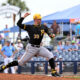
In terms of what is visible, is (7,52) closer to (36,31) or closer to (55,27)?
(55,27)

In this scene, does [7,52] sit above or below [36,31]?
below

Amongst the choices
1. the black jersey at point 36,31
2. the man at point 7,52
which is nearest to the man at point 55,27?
the man at point 7,52

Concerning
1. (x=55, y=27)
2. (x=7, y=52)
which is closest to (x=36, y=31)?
(x=7, y=52)

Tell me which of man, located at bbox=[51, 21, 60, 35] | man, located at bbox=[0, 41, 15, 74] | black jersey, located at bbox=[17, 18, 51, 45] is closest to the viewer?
black jersey, located at bbox=[17, 18, 51, 45]

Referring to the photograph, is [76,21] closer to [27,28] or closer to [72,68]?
[72,68]

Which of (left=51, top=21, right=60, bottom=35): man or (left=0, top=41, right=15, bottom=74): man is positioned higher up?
(left=51, top=21, right=60, bottom=35): man

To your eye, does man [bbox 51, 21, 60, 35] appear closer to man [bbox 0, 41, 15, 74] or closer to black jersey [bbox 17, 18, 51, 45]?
man [bbox 0, 41, 15, 74]

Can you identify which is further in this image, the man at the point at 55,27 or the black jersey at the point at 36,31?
the man at the point at 55,27

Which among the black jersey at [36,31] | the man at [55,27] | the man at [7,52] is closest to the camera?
the black jersey at [36,31]

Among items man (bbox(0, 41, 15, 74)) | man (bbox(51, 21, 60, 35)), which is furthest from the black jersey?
man (bbox(51, 21, 60, 35))

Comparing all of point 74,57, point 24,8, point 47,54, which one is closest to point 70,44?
point 74,57

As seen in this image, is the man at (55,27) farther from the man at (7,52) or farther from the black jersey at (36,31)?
the black jersey at (36,31)

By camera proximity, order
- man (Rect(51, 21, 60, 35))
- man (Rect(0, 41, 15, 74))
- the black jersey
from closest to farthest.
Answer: the black jersey, man (Rect(0, 41, 15, 74)), man (Rect(51, 21, 60, 35))

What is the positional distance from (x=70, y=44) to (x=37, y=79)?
10.8 meters
